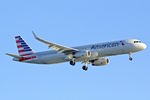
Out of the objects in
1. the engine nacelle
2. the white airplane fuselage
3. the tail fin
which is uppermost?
the tail fin

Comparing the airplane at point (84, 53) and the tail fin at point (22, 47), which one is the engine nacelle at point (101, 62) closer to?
the airplane at point (84, 53)

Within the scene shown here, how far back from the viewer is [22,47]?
113 metres

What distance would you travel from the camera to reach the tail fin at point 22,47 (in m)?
111

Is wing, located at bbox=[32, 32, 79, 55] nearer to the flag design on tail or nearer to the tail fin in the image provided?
the flag design on tail

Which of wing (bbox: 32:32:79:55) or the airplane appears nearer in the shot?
the airplane

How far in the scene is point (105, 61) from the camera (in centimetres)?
10656

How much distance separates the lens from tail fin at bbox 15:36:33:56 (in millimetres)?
110688

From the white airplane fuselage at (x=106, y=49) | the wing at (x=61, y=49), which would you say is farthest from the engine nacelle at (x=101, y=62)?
the wing at (x=61, y=49)

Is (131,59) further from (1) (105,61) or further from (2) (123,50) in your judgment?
(1) (105,61)

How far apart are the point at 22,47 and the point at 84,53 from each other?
18327 millimetres

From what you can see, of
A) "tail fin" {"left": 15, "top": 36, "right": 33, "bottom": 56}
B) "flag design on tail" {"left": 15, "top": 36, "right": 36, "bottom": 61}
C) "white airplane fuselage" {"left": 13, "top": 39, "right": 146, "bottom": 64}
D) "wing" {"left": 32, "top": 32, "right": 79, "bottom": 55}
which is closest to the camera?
"white airplane fuselage" {"left": 13, "top": 39, "right": 146, "bottom": 64}

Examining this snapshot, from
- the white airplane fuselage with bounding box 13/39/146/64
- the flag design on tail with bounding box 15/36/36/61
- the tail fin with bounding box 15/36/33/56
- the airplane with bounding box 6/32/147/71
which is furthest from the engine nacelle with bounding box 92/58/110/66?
the tail fin with bounding box 15/36/33/56

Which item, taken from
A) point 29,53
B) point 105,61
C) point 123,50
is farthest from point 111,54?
point 29,53

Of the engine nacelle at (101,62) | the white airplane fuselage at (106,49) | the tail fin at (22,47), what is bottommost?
the engine nacelle at (101,62)
